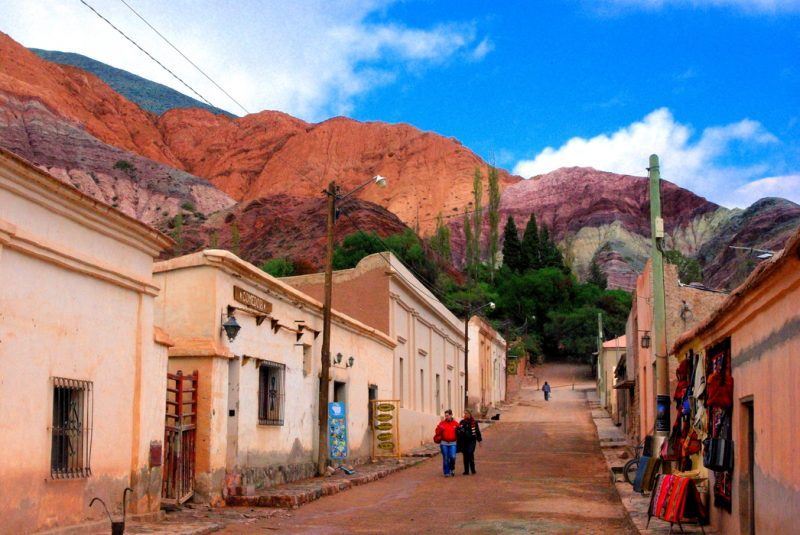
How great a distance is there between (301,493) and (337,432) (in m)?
5.31

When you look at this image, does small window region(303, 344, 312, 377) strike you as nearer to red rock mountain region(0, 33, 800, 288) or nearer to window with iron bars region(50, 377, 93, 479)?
window with iron bars region(50, 377, 93, 479)

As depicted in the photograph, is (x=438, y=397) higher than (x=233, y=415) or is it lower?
lower

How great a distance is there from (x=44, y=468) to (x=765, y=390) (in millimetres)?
7768

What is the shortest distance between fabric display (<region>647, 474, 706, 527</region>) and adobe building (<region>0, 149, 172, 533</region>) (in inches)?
275

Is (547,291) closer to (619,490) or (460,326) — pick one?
(460,326)

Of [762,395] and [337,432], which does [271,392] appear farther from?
Answer: [762,395]

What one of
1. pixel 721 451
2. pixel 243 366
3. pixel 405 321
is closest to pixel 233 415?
pixel 243 366

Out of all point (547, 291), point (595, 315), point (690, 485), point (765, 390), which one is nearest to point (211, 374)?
point (690, 485)

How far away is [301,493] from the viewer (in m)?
16.8

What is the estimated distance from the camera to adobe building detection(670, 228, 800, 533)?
7.81 m

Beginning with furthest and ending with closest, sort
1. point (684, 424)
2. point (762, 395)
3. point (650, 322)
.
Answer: point (650, 322) < point (684, 424) < point (762, 395)

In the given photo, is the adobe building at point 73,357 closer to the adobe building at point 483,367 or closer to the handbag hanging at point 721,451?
the handbag hanging at point 721,451

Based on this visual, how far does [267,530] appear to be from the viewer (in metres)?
13.0

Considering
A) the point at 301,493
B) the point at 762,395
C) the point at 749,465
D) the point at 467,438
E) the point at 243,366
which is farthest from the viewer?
the point at 467,438
